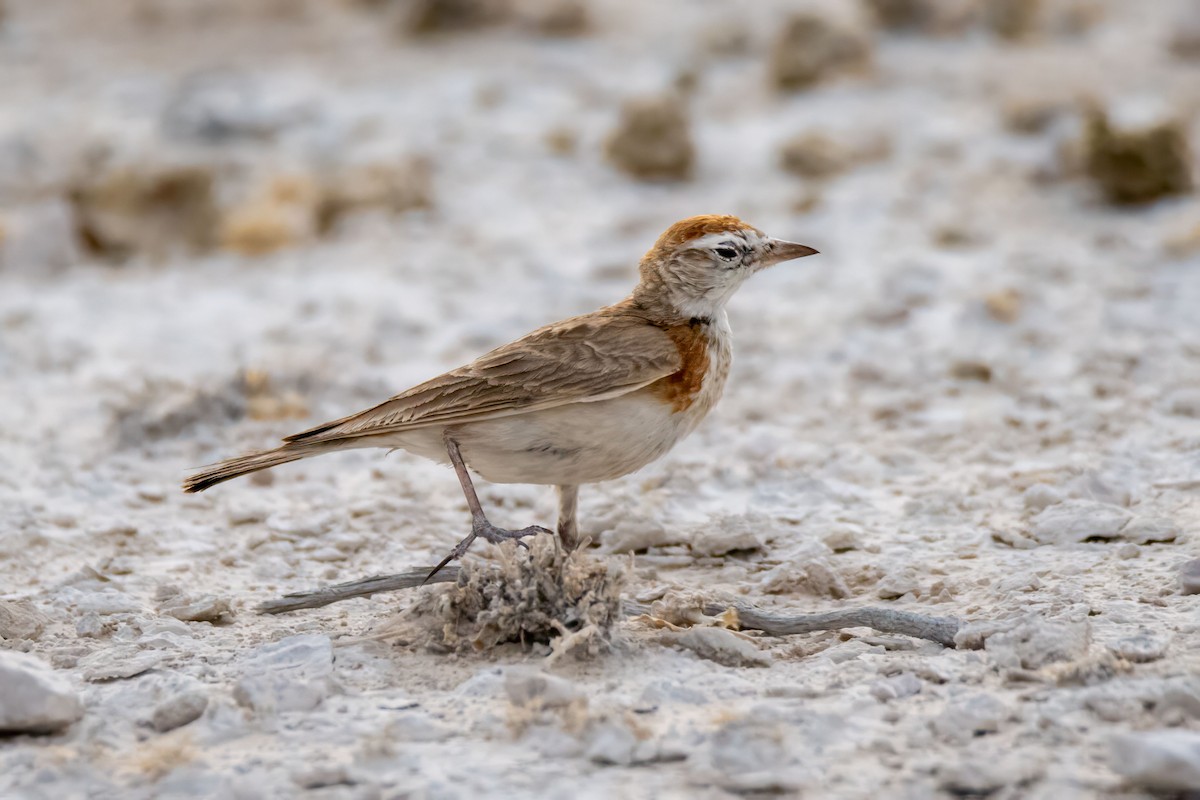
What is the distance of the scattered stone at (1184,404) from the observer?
610cm

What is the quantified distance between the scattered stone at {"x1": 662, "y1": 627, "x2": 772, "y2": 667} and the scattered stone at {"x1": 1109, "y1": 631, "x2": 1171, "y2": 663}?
0.93 m

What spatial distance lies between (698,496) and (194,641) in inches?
85.6

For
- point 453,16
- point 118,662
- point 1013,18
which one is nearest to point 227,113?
point 453,16

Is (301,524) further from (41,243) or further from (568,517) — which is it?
(41,243)

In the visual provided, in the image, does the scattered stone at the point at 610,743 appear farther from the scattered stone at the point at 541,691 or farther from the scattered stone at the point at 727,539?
the scattered stone at the point at 727,539

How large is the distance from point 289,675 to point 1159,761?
217cm

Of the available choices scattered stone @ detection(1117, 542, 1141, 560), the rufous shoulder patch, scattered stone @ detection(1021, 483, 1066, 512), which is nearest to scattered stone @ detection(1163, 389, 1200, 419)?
scattered stone @ detection(1021, 483, 1066, 512)

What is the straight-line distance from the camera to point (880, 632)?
421 centimetres

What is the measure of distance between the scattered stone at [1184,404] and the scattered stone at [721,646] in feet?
9.40

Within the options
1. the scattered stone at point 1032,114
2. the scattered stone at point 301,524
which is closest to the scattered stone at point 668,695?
the scattered stone at point 301,524

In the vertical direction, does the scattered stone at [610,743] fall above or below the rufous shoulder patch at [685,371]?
below

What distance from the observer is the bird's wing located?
14.7 ft

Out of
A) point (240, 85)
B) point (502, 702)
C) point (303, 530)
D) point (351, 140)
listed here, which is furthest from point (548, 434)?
Answer: point (240, 85)

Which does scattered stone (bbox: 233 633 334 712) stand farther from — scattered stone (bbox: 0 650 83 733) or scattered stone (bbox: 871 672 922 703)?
scattered stone (bbox: 871 672 922 703)
